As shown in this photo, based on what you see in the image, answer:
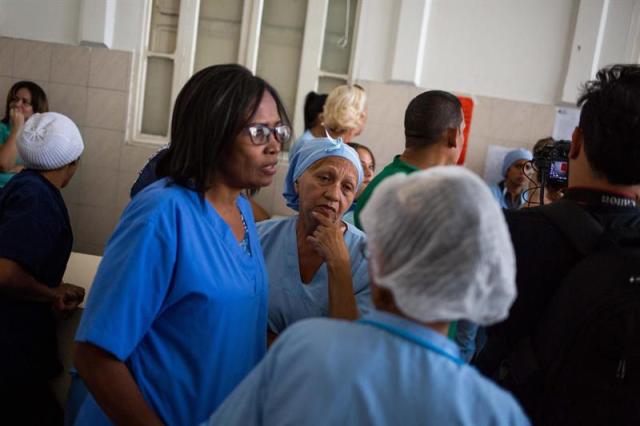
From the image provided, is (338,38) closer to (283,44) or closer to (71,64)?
(283,44)

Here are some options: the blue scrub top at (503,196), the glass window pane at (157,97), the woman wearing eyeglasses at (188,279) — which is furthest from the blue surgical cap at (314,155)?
the glass window pane at (157,97)

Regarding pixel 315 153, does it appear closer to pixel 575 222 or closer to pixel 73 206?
pixel 575 222

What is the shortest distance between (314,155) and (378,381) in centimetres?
115

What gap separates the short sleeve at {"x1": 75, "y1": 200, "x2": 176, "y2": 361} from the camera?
1.11m

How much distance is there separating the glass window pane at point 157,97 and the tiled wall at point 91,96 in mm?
197

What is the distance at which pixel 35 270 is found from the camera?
1.84m

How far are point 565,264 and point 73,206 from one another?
448 cm

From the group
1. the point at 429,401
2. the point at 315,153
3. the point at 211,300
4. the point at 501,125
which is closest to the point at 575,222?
the point at 429,401

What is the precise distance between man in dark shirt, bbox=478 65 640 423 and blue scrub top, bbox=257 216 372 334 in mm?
485

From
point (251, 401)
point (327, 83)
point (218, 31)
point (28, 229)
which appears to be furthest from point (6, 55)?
point (251, 401)

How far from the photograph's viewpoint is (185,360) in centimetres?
122

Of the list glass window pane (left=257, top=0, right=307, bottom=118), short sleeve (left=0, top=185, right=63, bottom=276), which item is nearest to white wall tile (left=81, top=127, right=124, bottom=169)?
glass window pane (left=257, top=0, right=307, bottom=118)

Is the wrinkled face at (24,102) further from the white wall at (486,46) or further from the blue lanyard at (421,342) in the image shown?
the blue lanyard at (421,342)

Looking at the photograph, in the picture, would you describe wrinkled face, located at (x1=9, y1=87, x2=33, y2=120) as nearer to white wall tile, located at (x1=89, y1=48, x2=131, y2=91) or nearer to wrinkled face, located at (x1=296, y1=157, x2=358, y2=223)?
white wall tile, located at (x1=89, y1=48, x2=131, y2=91)
